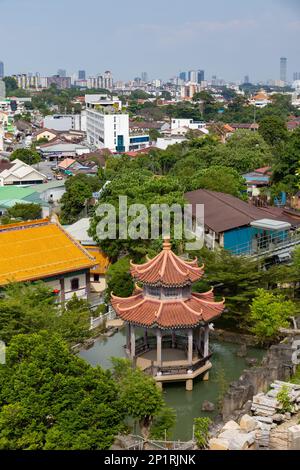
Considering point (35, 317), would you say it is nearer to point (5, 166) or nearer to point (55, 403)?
point (55, 403)

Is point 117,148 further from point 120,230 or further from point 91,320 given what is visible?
point 91,320

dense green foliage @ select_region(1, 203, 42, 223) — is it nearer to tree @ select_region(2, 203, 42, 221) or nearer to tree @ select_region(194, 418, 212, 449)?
tree @ select_region(2, 203, 42, 221)

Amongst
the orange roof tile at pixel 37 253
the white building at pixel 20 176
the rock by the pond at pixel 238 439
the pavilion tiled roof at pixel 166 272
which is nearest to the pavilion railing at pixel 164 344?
the pavilion tiled roof at pixel 166 272

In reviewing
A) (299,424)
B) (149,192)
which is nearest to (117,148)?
(149,192)

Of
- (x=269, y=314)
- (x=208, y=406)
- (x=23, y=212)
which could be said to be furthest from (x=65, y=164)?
(x=208, y=406)

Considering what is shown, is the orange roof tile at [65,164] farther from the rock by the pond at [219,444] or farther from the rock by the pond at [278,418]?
the rock by the pond at [219,444]
